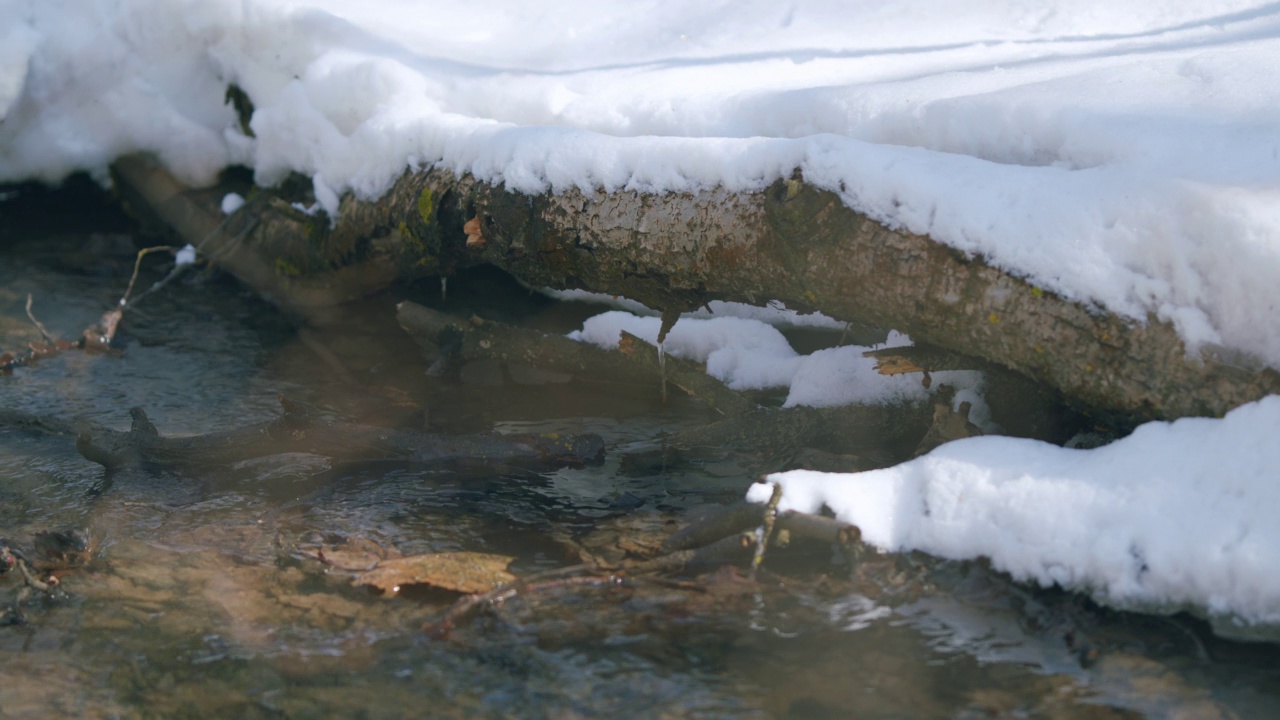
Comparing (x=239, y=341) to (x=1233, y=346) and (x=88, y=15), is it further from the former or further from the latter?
(x=1233, y=346)

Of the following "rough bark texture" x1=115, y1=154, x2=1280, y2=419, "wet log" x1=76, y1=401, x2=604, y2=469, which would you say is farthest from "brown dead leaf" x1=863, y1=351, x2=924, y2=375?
"wet log" x1=76, y1=401, x2=604, y2=469

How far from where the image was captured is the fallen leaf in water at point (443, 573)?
2.96 metres

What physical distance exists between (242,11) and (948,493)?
5.43m

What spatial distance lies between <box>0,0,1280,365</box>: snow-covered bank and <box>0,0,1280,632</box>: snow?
0.04ft

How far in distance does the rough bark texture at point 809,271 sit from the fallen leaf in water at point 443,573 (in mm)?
1363

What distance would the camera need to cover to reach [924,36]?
236 inches

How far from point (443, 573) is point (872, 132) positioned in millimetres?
2438

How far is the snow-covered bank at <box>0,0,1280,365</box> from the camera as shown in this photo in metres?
2.81

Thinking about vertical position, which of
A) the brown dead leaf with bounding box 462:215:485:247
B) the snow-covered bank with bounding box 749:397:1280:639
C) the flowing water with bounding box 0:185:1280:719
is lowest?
the flowing water with bounding box 0:185:1280:719

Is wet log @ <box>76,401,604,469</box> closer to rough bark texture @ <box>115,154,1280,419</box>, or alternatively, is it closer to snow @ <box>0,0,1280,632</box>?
rough bark texture @ <box>115,154,1280,419</box>

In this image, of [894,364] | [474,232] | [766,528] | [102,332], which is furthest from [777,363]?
[102,332]

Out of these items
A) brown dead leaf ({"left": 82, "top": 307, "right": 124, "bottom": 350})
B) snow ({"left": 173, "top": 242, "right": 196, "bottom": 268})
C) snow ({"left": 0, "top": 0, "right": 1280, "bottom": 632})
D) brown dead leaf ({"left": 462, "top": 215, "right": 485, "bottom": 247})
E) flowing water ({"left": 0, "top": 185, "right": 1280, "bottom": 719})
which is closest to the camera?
flowing water ({"left": 0, "top": 185, "right": 1280, "bottom": 719})

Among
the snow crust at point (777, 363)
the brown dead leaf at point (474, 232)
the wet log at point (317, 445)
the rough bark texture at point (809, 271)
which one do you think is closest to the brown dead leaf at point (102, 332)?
the wet log at point (317, 445)

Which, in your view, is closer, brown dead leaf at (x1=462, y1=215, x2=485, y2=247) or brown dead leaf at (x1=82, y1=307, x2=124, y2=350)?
brown dead leaf at (x1=462, y1=215, x2=485, y2=247)
